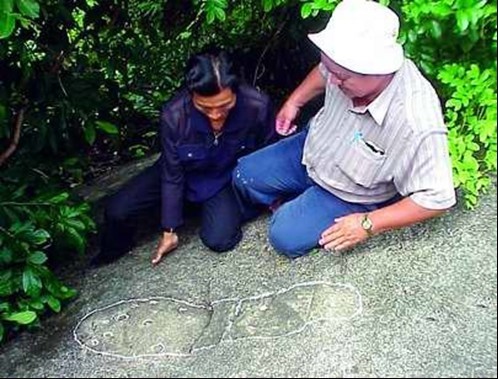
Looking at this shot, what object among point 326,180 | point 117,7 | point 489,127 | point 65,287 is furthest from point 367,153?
point 117,7

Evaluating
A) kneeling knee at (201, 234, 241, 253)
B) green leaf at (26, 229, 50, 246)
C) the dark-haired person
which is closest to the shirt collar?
the dark-haired person

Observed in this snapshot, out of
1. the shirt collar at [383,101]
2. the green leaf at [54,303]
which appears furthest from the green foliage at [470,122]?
the green leaf at [54,303]

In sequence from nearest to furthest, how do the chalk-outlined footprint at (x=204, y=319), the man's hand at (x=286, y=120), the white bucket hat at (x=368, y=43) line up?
the chalk-outlined footprint at (x=204, y=319) → the white bucket hat at (x=368, y=43) → the man's hand at (x=286, y=120)

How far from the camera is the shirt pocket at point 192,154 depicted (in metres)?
3.03

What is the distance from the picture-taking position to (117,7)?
3.51 m

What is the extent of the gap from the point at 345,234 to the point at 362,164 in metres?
0.21

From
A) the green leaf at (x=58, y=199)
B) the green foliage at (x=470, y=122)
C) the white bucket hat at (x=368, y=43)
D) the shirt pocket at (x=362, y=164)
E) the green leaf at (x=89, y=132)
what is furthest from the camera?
the green leaf at (x=89, y=132)

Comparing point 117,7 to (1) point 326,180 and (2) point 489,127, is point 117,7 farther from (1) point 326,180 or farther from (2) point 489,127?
(2) point 489,127

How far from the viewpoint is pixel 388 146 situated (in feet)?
8.14

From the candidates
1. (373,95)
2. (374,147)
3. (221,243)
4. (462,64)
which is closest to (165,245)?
(221,243)

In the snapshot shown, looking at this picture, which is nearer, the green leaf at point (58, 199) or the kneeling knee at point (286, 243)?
the kneeling knee at point (286, 243)

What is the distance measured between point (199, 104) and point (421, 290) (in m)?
1.05

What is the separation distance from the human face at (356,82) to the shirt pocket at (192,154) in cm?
69

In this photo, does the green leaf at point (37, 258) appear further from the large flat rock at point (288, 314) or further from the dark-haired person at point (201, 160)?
the dark-haired person at point (201, 160)
